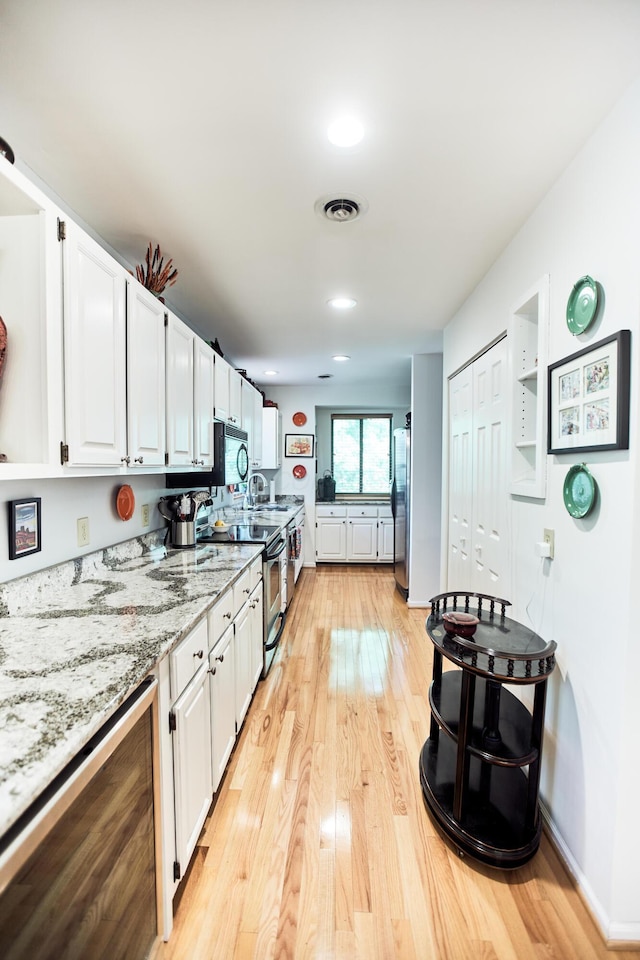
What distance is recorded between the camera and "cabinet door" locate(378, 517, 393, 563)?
225 inches

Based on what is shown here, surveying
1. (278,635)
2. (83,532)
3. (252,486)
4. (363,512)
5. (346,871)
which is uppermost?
(252,486)

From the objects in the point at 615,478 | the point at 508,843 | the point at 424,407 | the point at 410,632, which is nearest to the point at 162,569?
the point at 508,843

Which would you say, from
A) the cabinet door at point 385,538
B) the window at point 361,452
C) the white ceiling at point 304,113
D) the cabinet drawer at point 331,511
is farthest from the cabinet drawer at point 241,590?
the window at point 361,452

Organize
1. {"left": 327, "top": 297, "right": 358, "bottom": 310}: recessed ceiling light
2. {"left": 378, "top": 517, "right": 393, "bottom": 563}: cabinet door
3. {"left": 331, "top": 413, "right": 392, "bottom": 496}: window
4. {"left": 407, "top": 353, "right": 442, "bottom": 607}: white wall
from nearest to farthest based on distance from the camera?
{"left": 327, "top": 297, "right": 358, "bottom": 310}: recessed ceiling light < {"left": 407, "top": 353, "right": 442, "bottom": 607}: white wall < {"left": 378, "top": 517, "right": 393, "bottom": 563}: cabinet door < {"left": 331, "top": 413, "right": 392, "bottom": 496}: window

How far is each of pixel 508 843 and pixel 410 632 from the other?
2.13 m

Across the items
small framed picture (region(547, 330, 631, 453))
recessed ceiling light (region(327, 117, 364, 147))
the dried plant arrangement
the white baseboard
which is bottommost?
the white baseboard

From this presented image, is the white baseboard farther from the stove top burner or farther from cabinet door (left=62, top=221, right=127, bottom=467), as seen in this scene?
cabinet door (left=62, top=221, right=127, bottom=467)

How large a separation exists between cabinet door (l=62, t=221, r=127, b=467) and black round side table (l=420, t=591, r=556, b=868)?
4.75 ft

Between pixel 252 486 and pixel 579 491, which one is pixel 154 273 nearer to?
pixel 579 491

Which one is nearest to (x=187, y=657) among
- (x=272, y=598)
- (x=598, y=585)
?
(x=598, y=585)

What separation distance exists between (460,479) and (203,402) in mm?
1833

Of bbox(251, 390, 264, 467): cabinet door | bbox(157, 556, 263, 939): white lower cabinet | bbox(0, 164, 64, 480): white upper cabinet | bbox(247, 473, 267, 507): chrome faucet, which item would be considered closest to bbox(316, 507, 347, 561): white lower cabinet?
bbox(247, 473, 267, 507): chrome faucet

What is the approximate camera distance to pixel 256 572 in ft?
8.13

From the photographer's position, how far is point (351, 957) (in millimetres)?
1170
